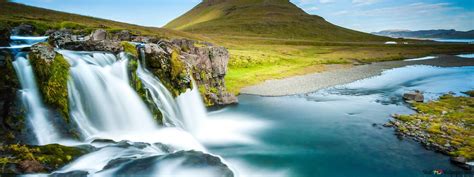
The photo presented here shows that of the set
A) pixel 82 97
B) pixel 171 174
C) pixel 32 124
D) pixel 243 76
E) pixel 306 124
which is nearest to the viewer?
pixel 171 174

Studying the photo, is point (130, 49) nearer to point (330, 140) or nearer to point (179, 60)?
point (179, 60)

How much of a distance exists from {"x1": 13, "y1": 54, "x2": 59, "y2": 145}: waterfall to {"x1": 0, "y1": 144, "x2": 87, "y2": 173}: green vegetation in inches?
87.4

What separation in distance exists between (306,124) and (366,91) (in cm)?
2365

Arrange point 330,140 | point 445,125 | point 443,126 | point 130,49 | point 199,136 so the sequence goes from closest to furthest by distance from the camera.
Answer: point 330,140, point 443,126, point 445,125, point 199,136, point 130,49

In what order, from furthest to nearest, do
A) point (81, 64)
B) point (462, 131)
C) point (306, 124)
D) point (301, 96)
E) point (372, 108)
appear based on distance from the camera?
point (301, 96) < point (372, 108) < point (306, 124) < point (462, 131) < point (81, 64)

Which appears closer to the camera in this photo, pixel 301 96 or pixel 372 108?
pixel 372 108

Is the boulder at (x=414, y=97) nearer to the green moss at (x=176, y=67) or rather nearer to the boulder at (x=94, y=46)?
the green moss at (x=176, y=67)

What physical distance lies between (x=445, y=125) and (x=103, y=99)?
90.1 feet

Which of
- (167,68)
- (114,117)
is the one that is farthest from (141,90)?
(167,68)

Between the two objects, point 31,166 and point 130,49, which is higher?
point 130,49

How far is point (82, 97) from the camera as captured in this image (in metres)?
22.1

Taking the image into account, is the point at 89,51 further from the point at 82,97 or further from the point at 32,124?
the point at 32,124

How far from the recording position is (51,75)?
21.1 meters

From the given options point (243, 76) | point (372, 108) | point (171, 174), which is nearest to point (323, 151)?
point (171, 174)
